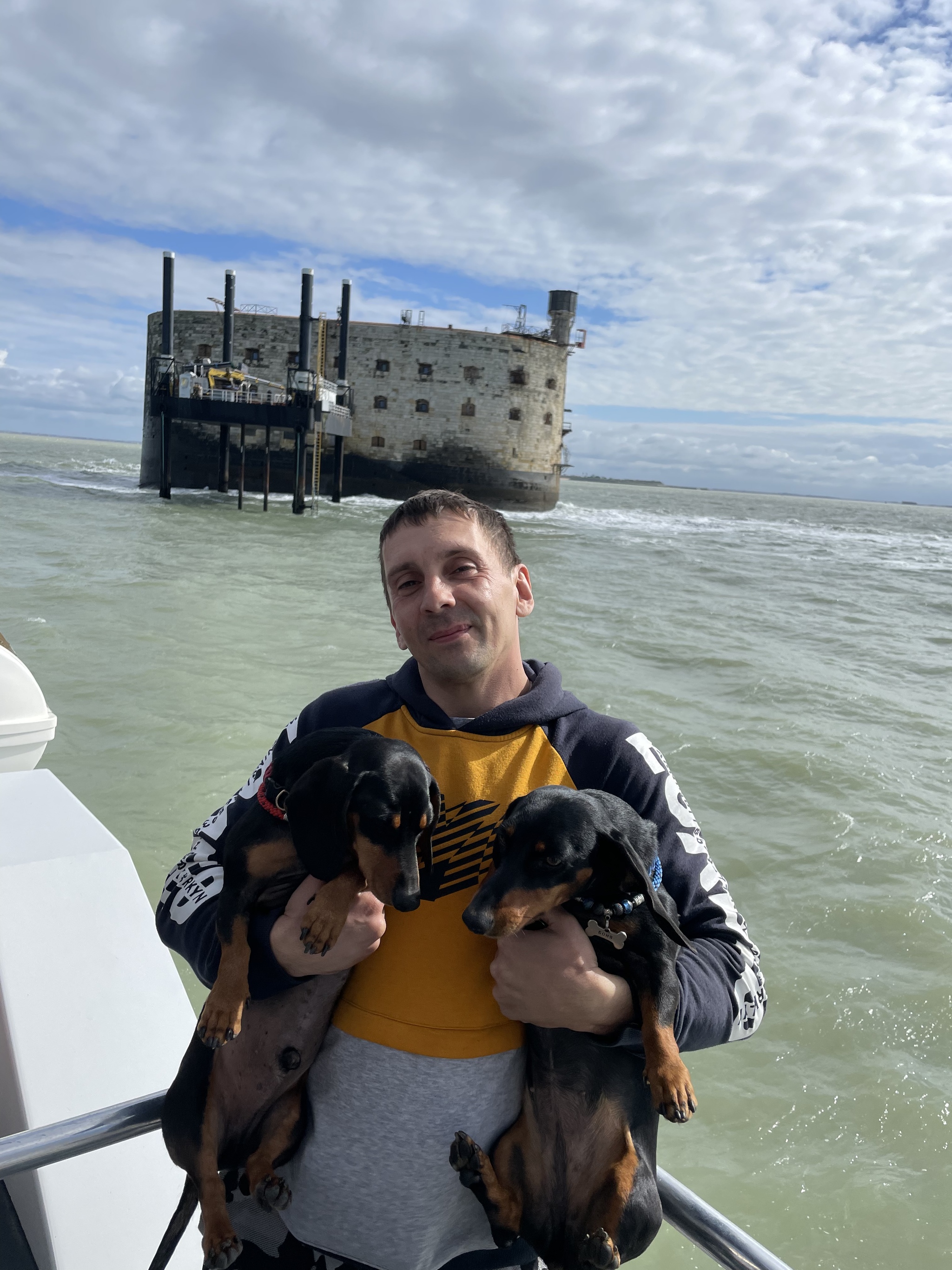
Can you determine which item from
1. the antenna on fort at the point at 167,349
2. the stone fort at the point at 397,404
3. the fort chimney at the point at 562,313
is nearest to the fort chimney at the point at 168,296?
the antenna on fort at the point at 167,349

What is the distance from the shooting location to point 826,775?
7.53 metres

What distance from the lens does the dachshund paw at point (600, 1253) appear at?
127 centimetres

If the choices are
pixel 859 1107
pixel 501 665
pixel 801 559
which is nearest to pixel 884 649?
pixel 859 1107

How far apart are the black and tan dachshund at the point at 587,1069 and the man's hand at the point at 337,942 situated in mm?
185

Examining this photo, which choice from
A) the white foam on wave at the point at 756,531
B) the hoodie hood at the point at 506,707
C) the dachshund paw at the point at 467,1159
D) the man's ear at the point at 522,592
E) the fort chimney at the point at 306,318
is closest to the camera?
the dachshund paw at the point at 467,1159

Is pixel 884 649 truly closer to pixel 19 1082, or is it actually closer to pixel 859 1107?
pixel 859 1107

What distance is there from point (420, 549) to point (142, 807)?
4813 millimetres

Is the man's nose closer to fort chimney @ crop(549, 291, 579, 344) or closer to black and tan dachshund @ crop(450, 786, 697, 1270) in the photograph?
black and tan dachshund @ crop(450, 786, 697, 1270)

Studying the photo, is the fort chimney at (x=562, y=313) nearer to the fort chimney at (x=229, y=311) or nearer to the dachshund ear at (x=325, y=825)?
the fort chimney at (x=229, y=311)

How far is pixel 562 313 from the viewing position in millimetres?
40750

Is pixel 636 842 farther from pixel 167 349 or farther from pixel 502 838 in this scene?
pixel 167 349

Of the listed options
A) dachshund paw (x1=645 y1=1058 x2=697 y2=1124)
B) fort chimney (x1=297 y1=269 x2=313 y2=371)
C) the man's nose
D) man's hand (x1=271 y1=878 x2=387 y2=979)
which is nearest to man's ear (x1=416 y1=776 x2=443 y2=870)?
man's hand (x1=271 y1=878 x2=387 y2=979)

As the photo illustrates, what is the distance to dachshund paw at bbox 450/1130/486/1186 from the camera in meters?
1.37

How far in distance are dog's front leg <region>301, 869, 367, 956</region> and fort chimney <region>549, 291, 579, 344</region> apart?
41.8 m
